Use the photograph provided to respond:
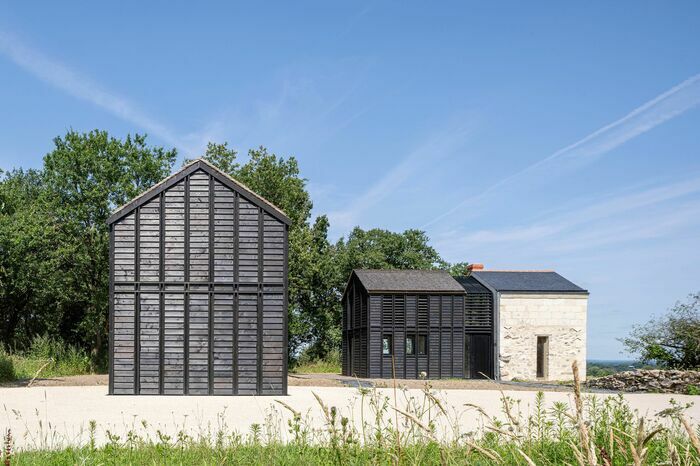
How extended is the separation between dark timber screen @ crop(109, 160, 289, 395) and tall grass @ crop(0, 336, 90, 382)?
8190 mm

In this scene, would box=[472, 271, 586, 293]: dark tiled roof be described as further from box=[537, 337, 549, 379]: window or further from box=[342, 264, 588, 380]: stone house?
box=[537, 337, 549, 379]: window

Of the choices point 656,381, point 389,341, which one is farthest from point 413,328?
point 656,381

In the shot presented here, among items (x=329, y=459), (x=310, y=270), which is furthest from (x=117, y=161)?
(x=329, y=459)

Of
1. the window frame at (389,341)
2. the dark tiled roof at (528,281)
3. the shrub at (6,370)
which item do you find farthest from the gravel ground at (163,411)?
the dark tiled roof at (528,281)

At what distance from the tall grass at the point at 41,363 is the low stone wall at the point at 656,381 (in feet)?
75.1

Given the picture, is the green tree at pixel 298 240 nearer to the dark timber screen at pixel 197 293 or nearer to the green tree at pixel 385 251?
the green tree at pixel 385 251

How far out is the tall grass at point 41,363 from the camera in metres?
29.5

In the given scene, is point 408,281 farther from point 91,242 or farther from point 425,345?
point 91,242

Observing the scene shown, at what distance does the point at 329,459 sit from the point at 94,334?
116 ft

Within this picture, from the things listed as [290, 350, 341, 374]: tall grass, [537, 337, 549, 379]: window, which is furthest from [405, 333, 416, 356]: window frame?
[290, 350, 341, 374]: tall grass

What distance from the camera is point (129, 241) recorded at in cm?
2325

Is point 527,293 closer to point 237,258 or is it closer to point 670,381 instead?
point 670,381

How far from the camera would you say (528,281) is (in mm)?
42688

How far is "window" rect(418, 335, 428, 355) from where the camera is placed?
39031mm
